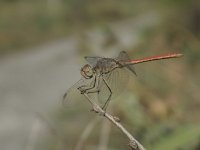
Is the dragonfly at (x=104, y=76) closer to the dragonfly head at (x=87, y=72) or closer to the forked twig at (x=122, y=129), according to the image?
the dragonfly head at (x=87, y=72)

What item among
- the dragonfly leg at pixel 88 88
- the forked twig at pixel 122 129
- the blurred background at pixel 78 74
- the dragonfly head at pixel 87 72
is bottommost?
the forked twig at pixel 122 129

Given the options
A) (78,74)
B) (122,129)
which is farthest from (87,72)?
(78,74)

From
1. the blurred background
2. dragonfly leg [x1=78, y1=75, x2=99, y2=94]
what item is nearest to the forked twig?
dragonfly leg [x1=78, y1=75, x2=99, y2=94]

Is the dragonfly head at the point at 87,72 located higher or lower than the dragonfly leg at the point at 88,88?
higher

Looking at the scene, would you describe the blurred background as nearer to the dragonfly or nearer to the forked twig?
the dragonfly

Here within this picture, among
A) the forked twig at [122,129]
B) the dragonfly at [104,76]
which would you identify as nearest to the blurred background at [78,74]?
the dragonfly at [104,76]

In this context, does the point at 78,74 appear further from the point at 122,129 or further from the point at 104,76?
the point at 122,129
